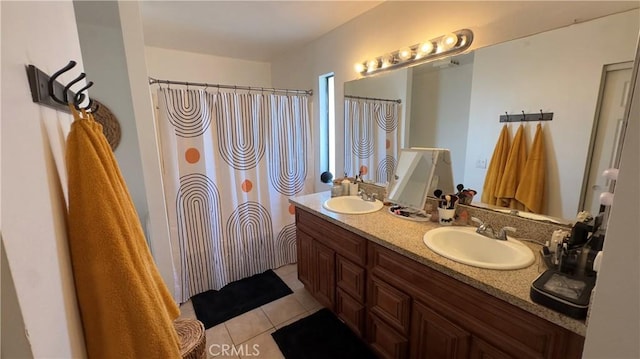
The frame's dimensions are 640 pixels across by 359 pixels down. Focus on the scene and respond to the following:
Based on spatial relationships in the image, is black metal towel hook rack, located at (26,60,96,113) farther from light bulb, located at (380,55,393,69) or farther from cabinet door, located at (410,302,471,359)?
light bulb, located at (380,55,393,69)

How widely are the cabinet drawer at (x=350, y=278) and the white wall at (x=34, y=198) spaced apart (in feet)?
4.20

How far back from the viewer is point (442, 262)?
111cm

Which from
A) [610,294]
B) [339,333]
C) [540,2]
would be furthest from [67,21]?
[339,333]

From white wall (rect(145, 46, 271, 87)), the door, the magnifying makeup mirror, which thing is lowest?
the magnifying makeup mirror

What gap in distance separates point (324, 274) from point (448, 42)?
1.74 meters

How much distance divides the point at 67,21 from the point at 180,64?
2.37 m

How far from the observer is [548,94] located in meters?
1.25

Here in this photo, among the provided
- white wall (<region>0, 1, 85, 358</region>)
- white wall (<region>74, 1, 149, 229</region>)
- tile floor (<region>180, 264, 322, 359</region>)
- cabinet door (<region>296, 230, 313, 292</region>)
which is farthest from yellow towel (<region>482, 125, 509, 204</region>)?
white wall (<region>74, 1, 149, 229</region>)

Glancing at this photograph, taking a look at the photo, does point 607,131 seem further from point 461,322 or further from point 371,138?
point 371,138

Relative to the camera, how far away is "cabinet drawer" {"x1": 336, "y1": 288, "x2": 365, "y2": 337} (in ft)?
5.33

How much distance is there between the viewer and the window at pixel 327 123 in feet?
8.50

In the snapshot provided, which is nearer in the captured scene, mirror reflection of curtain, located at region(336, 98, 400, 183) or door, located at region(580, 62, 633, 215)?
door, located at region(580, 62, 633, 215)

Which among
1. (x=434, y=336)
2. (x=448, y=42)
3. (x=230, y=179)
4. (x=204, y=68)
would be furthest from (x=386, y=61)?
(x=204, y=68)

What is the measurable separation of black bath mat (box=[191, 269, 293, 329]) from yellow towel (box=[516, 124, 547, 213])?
191cm
